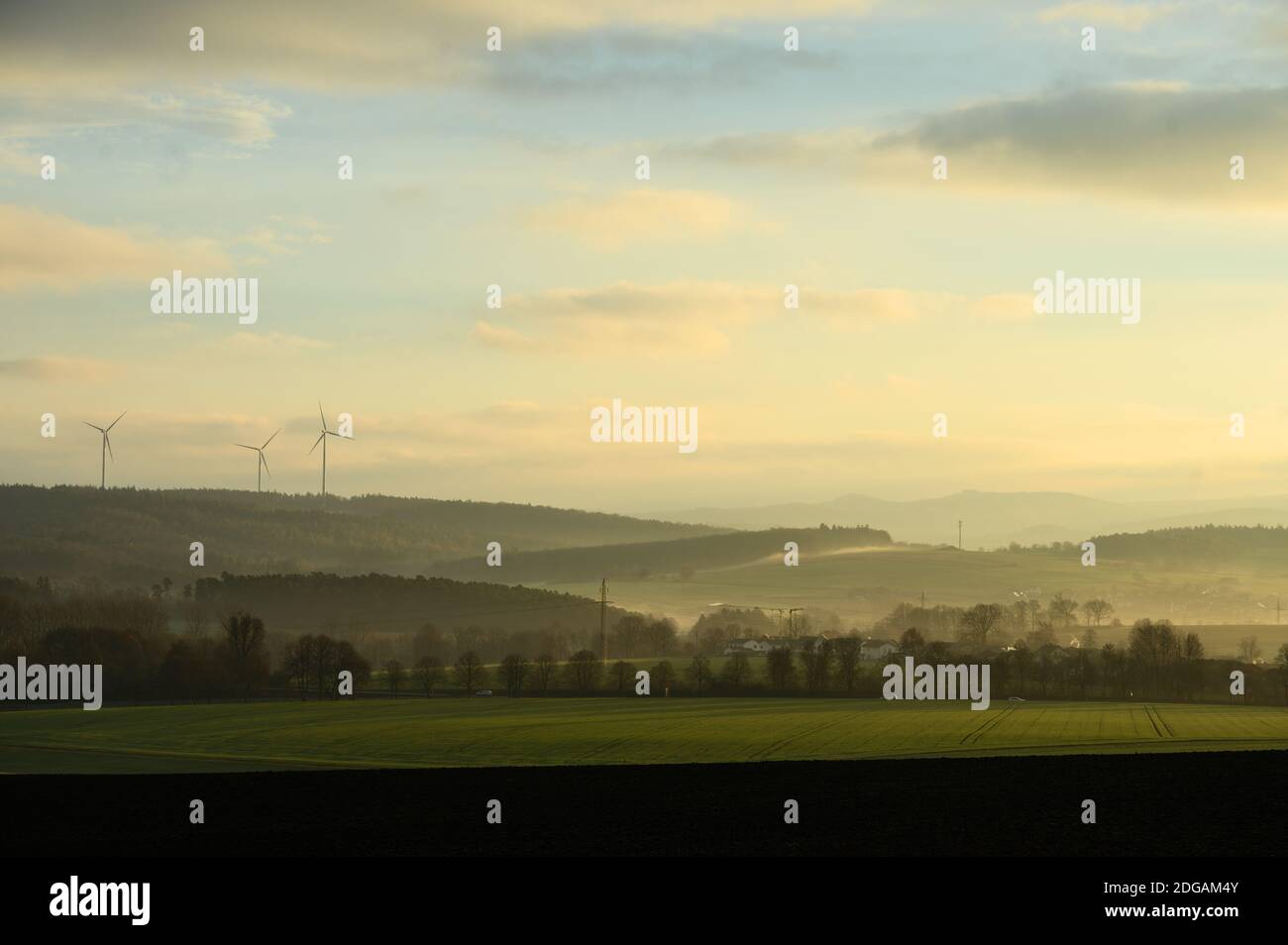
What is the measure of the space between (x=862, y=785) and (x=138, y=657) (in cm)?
12292

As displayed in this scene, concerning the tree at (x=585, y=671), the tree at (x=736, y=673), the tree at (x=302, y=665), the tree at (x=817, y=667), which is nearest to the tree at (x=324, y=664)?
the tree at (x=302, y=665)

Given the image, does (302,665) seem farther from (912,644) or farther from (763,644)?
(912,644)

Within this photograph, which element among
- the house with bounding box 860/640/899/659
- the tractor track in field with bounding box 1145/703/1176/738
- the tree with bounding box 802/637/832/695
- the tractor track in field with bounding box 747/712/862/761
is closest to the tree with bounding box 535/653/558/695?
the tree with bounding box 802/637/832/695

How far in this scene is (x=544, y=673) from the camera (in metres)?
146

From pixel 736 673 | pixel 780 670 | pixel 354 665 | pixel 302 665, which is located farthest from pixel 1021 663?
pixel 302 665

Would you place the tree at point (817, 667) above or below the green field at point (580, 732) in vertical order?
above

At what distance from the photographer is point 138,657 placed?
145m

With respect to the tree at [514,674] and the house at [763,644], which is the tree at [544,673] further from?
the house at [763,644]

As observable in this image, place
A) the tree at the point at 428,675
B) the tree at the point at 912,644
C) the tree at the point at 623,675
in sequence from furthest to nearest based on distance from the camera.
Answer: the tree at the point at 912,644, the tree at the point at 623,675, the tree at the point at 428,675

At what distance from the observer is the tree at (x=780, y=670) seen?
13940cm

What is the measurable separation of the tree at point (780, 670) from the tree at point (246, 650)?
50.9 metres

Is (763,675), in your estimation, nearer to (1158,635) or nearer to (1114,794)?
(1158,635)
